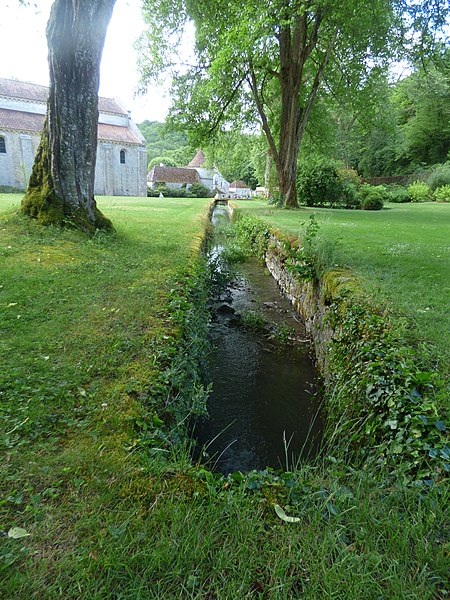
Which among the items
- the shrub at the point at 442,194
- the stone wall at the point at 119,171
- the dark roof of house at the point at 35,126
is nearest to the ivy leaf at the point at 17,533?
the shrub at the point at 442,194

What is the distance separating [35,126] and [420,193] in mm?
42282

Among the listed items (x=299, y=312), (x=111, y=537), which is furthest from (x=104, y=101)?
(x=111, y=537)

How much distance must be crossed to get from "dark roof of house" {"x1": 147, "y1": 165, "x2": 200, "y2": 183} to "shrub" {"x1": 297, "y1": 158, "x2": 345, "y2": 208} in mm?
42889

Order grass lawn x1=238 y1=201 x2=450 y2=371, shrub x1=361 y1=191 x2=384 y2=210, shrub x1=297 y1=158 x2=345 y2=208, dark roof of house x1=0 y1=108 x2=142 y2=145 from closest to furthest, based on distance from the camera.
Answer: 1. grass lawn x1=238 y1=201 x2=450 y2=371
2. shrub x1=297 y1=158 x2=345 y2=208
3. shrub x1=361 y1=191 x2=384 y2=210
4. dark roof of house x1=0 y1=108 x2=142 y2=145

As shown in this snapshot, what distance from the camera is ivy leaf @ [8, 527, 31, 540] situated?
1.29 meters

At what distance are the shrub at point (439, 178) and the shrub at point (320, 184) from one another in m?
13.9

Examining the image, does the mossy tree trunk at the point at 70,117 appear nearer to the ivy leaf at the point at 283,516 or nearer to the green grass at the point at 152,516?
the green grass at the point at 152,516

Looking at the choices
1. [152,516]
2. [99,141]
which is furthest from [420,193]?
[99,141]

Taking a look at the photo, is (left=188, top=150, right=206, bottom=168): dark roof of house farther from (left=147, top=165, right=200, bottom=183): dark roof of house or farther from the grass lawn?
the grass lawn

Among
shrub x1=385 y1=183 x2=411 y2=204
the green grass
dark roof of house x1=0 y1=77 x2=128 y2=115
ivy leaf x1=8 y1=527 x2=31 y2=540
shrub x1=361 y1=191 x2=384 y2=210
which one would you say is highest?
dark roof of house x1=0 y1=77 x2=128 y2=115

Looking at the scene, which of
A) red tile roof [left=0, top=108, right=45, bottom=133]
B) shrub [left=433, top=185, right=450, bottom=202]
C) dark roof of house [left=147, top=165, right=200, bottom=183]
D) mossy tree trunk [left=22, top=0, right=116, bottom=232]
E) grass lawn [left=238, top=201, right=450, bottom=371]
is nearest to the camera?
grass lawn [left=238, top=201, right=450, bottom=371]

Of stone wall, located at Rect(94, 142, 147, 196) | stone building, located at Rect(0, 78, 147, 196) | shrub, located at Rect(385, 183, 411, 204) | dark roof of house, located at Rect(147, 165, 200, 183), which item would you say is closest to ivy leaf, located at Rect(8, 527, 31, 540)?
shrub, located at Rect(385, 183, 411, 204)

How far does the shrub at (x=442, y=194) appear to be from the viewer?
26.8 m

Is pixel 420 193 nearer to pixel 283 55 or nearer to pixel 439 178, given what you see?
pixel 439 178
